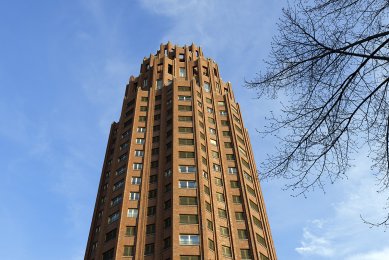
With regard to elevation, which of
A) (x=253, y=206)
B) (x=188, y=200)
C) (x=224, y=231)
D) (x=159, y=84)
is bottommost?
(x=224, y=231)

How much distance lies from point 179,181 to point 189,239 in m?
7.89

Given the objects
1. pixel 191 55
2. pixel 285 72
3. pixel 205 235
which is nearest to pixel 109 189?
pixel 205 235

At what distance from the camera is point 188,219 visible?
137ft

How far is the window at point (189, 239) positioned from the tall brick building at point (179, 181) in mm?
101

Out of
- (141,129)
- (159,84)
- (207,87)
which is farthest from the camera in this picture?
(159,84)

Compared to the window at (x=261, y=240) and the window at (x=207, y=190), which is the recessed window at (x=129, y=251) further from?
the window at (x=261, y=240)

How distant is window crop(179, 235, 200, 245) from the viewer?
39.5 meters

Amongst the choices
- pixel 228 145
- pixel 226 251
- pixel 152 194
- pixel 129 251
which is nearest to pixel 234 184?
pixel 228 145

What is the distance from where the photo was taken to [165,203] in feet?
146

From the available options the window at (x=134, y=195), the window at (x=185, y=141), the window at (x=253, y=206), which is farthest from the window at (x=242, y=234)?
the window at (x=185, y=141)

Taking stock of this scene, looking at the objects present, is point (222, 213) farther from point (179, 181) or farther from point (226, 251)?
point (179, 181)

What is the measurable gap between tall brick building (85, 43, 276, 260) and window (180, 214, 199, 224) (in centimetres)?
11

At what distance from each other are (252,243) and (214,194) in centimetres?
706

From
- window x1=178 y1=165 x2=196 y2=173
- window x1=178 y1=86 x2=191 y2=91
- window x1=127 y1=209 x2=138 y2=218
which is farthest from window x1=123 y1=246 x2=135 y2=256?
window x1=178 y1=86 x2=191 y2=91
